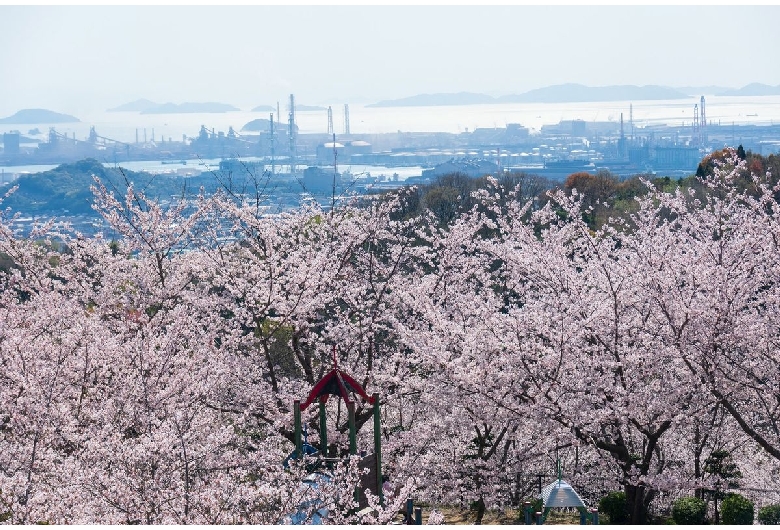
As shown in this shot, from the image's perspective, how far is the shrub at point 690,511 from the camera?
982 centimetres

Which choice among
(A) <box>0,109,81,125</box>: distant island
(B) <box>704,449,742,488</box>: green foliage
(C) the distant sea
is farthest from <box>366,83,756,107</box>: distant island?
(B) <box>704,449,742,488</box>: green foliage

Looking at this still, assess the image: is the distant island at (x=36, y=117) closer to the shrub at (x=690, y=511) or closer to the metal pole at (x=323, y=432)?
the metal pole at (x=323, y=432)

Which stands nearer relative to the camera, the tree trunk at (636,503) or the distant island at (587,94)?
the tree trunk at (636,503)

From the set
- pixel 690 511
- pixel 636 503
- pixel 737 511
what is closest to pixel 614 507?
pixel 636 503

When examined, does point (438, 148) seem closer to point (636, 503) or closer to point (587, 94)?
point (587, 94)

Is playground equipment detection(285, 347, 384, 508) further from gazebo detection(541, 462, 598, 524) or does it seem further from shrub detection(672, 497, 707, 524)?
shrub detection(672, 497, 707, 524)

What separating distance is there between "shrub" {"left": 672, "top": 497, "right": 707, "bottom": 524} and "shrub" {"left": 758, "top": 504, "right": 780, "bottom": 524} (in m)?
0.59

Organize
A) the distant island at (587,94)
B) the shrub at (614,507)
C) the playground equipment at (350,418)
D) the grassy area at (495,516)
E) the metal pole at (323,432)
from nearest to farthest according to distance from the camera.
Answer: the playground equipment at (350,418)
the metal pole at (323,432)
the shrub at (614,507)
the grassy area at (495,516)
the distant island at (587,94)

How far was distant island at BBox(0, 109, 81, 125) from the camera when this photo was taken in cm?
14100

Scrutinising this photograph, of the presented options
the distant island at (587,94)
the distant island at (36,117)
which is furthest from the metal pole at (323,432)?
the distant island at (36,117)

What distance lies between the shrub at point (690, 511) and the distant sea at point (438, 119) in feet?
395

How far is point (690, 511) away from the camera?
9.81 meters

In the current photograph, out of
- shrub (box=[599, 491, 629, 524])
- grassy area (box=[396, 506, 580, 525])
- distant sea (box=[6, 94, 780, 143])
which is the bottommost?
grassy area (box=[396, 506, 580, 525])

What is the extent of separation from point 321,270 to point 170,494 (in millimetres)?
4984
